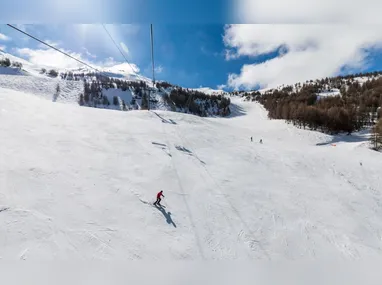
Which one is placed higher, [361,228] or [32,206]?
[32,206]

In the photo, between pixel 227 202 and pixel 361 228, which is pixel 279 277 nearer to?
pixel 227 202

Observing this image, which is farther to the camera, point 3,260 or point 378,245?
point 378,245

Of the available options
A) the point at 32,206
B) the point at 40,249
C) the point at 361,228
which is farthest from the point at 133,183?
the point at 361,228

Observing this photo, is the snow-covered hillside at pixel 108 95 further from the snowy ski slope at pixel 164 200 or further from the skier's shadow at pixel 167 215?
the skier's shadow at pixel 167 215

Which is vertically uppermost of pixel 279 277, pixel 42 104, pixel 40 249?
pixel 42 104

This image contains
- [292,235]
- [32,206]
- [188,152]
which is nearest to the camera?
[32,206]

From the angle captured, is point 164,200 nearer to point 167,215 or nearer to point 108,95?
point 167,215

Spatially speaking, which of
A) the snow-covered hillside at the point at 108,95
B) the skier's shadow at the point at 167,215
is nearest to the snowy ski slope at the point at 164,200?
the skier's shadow at the point at 167,215

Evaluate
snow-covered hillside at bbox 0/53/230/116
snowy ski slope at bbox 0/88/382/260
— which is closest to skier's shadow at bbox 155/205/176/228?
snowy ski slope at bbox 0/88/382/260

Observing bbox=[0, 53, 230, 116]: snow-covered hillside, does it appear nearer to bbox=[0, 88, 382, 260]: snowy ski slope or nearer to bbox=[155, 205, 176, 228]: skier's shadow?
bbox=[0, 88, 382, 260]: snowy ski slope
